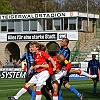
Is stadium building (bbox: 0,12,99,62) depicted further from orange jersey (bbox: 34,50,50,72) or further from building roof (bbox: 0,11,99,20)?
orange jersey (bbox: 34,50,50,72)

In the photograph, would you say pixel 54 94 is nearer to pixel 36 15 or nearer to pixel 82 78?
pixel 82 78

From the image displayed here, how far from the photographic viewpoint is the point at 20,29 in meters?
60.8

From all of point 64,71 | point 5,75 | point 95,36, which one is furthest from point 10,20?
point 64,71

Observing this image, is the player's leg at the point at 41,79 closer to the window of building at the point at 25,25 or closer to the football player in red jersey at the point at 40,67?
the football player in red jersey at the point at 40,67

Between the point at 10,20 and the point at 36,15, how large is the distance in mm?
3742

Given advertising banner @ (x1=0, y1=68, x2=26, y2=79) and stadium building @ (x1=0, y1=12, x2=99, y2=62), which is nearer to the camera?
advertising banner @ (x1=0, y1=68, x2=26, y2=79)

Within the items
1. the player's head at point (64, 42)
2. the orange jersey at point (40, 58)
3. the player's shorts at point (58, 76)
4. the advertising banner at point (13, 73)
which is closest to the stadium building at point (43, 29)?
the advertising banner at point (13, 73)

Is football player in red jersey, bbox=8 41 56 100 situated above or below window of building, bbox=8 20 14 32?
below

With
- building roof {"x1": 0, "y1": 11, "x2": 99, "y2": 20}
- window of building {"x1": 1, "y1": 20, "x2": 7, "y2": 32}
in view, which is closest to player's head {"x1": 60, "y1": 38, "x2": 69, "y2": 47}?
building roof {"x1": 0, "y1": 11, "x2": 99, "y2": 20}

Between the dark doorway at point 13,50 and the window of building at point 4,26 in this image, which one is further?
the dark doorway at point 13,50

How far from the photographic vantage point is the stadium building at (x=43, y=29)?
57.9 meters

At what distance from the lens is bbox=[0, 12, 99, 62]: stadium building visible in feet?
190

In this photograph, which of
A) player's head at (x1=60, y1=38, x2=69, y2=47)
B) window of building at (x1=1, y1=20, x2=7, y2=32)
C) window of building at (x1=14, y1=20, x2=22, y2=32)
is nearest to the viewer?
player's head at (x1=60, y1=38, x2=69, y2=47)

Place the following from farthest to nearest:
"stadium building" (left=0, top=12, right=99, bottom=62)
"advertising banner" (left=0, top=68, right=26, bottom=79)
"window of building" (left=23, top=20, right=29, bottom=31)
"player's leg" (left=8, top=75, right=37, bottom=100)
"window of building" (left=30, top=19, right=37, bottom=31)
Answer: "window of building" (left=23, top=20, right=29, bottom=31)
"window of building" (left=30, top=19, right=37, bottom=31)
"stadium building" (left=0, top=12, right=99, bottom=62)
"advertising banner" (left=0, top=68, right=26, bottom=79)
"player's leg" (left=8, top=75, right=37, bottom=100)
